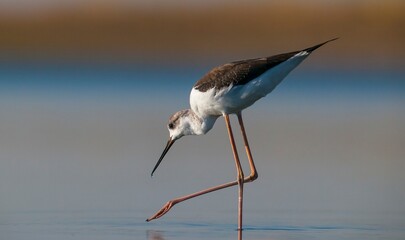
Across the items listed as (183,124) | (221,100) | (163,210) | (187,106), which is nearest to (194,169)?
(183,124)

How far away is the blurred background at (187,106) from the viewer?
9.60 metres

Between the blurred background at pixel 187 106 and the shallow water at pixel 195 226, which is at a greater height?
the blurred background at pixel 187 106

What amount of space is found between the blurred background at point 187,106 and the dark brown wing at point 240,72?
3.28ft

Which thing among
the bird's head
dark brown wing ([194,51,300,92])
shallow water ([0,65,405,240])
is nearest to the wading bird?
dark brown wing ([194,51,300,92])

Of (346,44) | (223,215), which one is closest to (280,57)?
(223,215)

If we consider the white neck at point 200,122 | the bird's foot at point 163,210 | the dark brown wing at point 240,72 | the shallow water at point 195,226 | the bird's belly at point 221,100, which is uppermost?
the dark brown wing at point 240,72

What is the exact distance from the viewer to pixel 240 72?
853 cm

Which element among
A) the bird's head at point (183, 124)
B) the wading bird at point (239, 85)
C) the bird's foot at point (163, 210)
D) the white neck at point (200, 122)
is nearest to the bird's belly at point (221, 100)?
the wading bird at point (239, 85)

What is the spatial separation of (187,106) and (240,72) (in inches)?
290

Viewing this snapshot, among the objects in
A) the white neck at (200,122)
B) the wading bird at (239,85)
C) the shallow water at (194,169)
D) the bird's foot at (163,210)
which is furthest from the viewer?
the white neck at (200,122)

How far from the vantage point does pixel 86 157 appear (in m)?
11.5

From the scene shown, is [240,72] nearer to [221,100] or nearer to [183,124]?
[221,100]

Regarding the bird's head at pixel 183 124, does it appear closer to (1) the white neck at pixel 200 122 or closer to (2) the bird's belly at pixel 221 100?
(1) the white neck at pixel 200 122

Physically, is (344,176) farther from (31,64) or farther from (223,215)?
(31,64)
